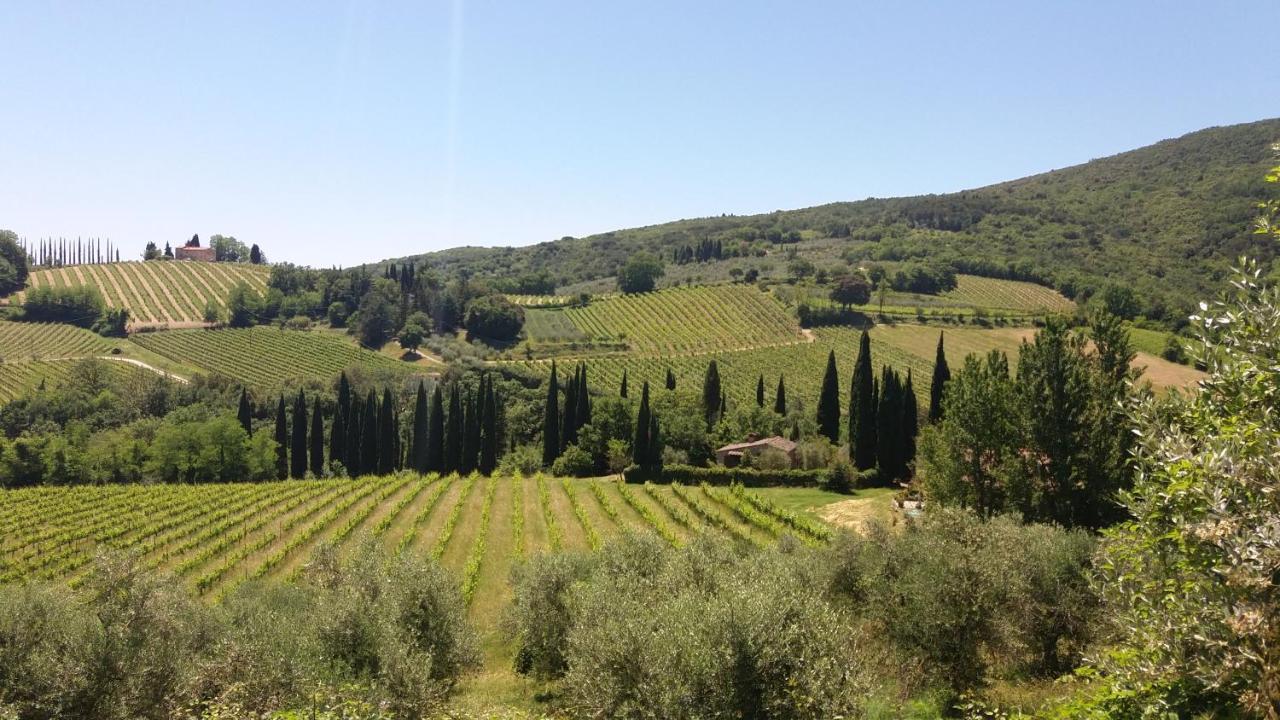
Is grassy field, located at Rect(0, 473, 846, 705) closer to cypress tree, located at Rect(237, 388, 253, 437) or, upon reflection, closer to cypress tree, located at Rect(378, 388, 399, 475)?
cypress tree, located at Rect(378, 388, 399, 475)

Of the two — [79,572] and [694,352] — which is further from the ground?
[694,352]

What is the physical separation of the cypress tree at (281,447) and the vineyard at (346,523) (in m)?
14.4

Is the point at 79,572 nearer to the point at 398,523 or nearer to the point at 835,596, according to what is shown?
the point at 398,523

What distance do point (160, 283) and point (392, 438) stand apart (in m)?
112

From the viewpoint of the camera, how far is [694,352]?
4070 inches

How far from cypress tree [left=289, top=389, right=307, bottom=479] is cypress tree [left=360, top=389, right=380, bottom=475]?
22.1ft

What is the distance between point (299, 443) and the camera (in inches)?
2803

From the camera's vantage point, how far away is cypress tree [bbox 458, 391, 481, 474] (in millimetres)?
66500

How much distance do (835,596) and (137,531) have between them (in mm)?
39567

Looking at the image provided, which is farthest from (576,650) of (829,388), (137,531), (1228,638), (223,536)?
(829,388)

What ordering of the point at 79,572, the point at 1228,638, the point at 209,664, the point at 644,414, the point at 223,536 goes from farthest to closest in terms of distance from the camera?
the point at 644,414
the point at 223,536
the point at 79,572
the point at 209,664
the point at 1228,638

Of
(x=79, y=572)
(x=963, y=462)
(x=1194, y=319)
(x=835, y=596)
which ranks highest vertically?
(x=1194, y=319)

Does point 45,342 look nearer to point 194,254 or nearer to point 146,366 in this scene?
point 146,366

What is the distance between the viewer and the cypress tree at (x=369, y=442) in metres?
68.0
